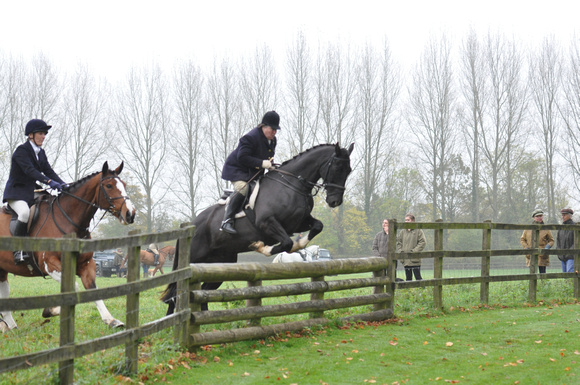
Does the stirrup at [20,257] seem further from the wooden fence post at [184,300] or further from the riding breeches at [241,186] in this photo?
the riding breeches at [241,186]

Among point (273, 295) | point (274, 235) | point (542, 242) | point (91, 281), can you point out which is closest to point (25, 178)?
point (91, 281)

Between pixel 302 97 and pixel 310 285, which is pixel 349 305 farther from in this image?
pixel 302 97

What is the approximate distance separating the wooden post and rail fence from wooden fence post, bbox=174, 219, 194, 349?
0.4 inches

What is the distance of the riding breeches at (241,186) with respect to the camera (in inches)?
338

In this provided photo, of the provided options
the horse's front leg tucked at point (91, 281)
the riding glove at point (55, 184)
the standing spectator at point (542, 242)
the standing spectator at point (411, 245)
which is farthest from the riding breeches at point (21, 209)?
the standing spectator at point (542, 242)

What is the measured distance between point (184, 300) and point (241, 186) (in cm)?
280

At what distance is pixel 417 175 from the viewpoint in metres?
48.0

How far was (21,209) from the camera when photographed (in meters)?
7.91

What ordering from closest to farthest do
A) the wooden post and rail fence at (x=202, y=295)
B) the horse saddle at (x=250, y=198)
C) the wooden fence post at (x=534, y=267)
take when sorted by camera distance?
1. the wooden post and rail fence at (x=202, y=295)
2. the horse saddle at (x=250, y=198)
3. the wooden fence post at (x=534, y=267)

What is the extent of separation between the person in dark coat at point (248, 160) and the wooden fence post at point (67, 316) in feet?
13.5

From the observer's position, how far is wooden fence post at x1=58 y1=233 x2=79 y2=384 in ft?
14.4

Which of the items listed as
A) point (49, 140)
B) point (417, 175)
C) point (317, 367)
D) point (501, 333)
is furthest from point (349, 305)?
point (417, 175)

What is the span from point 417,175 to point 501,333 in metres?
40.9

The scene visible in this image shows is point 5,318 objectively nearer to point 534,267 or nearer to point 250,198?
point 250,198
